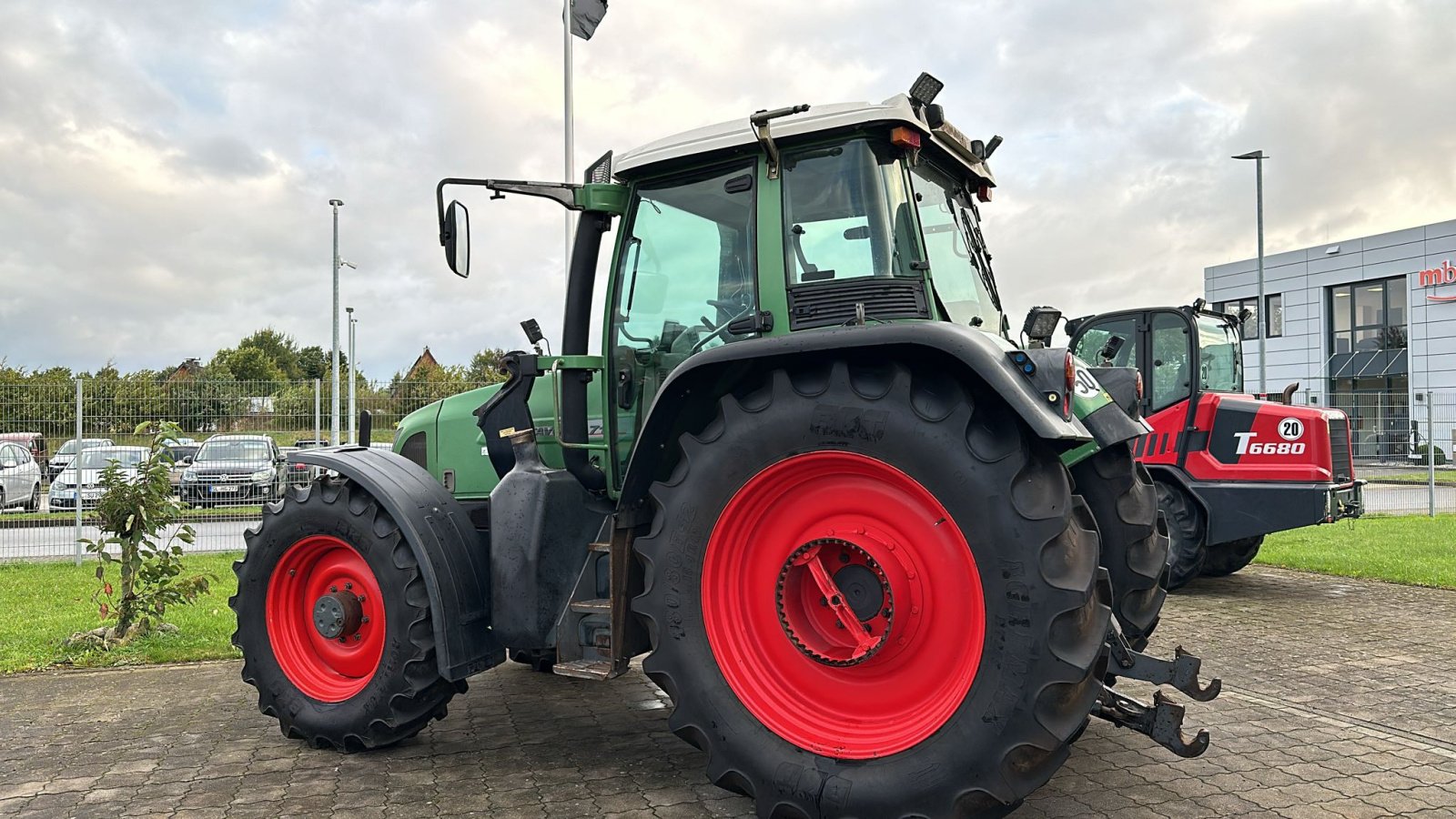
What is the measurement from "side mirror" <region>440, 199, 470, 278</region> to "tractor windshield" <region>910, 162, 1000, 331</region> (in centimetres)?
189

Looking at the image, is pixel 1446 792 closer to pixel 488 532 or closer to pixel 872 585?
pixel 872 585

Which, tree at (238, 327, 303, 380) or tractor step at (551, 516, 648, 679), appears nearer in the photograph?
tractor step at (551, 516, 648, 679)

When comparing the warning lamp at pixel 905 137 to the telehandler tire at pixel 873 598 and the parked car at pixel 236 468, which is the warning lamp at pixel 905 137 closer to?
the telehandler tire at pixel 873 598

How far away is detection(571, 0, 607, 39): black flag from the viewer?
13.0 m

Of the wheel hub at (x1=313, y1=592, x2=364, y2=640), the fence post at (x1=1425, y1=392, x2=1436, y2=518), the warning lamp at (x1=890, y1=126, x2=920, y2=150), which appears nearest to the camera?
the warning lamp at (x1=890, y1=126, x2=920, y2=150)

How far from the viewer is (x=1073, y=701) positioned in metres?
2.97

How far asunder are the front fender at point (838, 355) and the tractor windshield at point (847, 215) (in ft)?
1.34

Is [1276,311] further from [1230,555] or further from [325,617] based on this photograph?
[325,617]

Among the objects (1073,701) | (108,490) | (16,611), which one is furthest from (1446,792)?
(16,611)

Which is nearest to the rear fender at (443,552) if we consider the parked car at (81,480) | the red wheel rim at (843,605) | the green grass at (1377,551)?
the red wheel rim at (843,605)

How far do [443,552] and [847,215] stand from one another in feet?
7.21

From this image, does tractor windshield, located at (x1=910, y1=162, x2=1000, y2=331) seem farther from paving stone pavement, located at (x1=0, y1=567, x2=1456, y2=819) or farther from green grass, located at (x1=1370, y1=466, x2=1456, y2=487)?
green grass, located at (x1=1370, y1=466, x2=1456, y2=487)

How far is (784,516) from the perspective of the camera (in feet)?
11.5

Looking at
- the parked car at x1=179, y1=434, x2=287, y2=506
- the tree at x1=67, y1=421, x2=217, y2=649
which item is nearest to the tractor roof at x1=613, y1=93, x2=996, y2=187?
the tree at x1=67, y1=421, x2=217, y2=649
